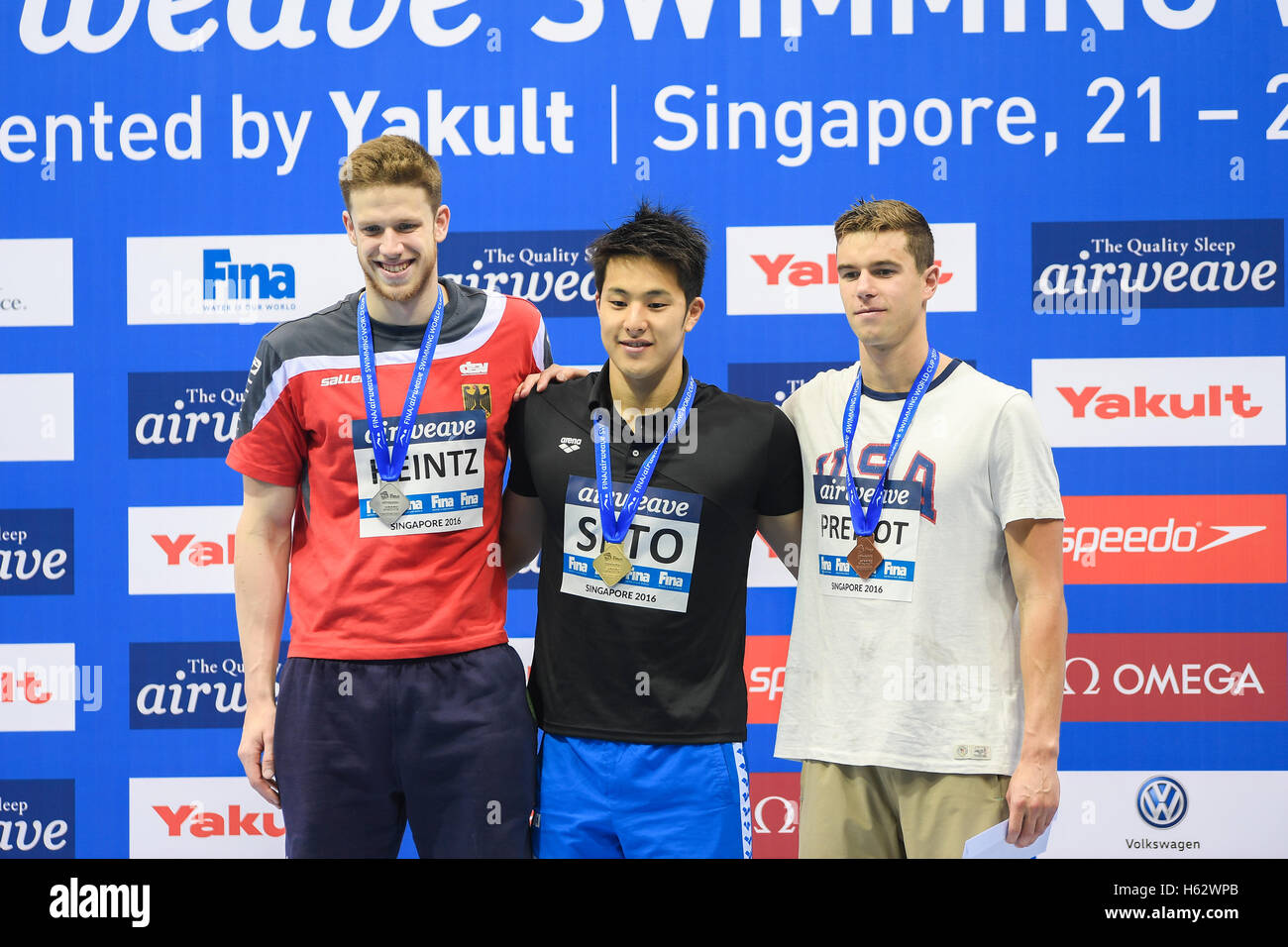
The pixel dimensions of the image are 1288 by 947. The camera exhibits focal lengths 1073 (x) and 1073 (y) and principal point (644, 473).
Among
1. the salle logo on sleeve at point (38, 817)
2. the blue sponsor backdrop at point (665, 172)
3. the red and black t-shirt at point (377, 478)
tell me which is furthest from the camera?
the salle logo on sleeve at point (38, 817)

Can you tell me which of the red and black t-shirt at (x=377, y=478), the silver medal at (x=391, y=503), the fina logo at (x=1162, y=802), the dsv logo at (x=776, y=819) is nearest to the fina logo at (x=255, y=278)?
the red and black t-shirt at (x=377, y=478)

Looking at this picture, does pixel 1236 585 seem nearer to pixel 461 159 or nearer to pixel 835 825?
pixel 835 825

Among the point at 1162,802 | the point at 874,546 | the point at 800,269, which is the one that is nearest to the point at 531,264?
the point at 800,269

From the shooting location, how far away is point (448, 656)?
7.73 ft

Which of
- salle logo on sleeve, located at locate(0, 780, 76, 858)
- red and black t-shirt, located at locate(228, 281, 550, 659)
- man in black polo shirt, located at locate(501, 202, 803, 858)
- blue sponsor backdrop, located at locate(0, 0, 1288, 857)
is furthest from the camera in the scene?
salle logo on sleeve, located at locate(0, 780, 76, 858)

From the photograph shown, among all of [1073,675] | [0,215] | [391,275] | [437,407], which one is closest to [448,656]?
[437,407]

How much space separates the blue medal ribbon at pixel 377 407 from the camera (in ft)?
7.81

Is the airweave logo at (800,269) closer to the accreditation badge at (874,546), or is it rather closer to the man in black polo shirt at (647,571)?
the man in black polo shirt at (647,571)

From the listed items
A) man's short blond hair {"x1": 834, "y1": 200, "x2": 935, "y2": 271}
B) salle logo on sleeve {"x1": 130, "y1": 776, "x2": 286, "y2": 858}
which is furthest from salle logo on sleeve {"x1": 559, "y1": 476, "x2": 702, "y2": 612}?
salle logo on sleeve {"x1": 130, "y1": 776, "x2": 286, "y2": 858}

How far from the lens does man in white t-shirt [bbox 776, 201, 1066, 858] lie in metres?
2.26

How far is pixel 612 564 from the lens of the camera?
230 cm

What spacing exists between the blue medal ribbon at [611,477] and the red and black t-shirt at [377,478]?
260mm

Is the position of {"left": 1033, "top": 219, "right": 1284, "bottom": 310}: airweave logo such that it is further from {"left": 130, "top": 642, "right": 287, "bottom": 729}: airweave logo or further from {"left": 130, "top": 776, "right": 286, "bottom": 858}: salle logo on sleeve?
{"left": 130, "top": 776, "right": 286, "bottom": 858}: salle logo on sleeve

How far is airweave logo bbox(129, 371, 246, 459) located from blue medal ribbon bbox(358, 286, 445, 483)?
136 cm
